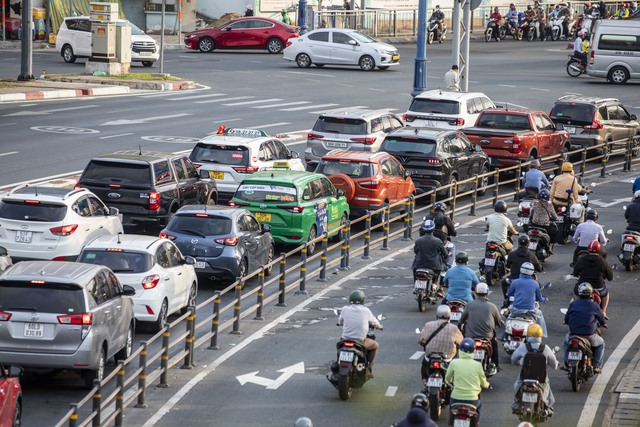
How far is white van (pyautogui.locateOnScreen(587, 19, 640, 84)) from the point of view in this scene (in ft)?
169

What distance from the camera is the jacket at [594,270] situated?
19.5 m

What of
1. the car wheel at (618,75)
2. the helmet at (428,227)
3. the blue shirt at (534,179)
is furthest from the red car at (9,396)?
the car wheel at (618,75)

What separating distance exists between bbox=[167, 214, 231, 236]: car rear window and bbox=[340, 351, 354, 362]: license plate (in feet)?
19.8

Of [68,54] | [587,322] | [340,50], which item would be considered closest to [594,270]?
[587,322]

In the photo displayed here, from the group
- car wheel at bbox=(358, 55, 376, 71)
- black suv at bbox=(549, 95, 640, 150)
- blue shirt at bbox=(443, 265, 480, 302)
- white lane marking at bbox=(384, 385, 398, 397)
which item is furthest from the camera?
car wheel at bbox=(358, 55, 376, 71)

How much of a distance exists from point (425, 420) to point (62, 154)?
871 inches

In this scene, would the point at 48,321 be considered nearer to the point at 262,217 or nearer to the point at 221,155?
the point at 262,217

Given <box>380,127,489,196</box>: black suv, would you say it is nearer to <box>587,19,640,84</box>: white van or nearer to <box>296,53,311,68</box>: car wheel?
<box>587,19,640,84</box>: white van

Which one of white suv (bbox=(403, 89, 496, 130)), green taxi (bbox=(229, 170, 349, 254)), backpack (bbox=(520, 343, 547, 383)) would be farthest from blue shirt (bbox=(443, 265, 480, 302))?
white suv (bbox=(403, 89, 496, 130))

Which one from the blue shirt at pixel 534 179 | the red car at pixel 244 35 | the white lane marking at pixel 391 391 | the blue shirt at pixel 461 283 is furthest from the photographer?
the red car at pixel 244 35

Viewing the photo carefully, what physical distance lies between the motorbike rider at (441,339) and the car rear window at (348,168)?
1127 centimetres

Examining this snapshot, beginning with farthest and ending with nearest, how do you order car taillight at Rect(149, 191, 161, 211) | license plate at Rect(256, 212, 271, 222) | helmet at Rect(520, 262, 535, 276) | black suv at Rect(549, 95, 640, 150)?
black suv at Rect(549, 95, 640, 150)
car taillight at Rect(149, 191, 161, 211)
license plate at Rect(256, 212, 271, 222)
helmet at Rect(520, 262, 535, 276)

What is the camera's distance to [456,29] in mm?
41312

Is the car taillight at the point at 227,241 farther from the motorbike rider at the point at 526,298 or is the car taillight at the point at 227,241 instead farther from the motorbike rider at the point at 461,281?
the motorbike rider at the point at 526,298
